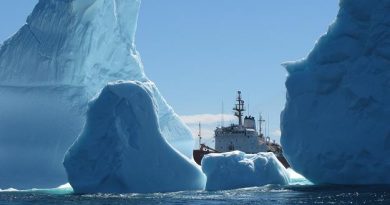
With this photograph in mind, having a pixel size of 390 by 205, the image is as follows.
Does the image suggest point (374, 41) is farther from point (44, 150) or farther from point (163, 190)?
point (44, 150)

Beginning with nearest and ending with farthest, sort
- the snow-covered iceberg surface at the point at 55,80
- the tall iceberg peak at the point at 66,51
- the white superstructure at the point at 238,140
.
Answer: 1. the snow-covered iceberg surface at the point at 55,80
2. the tall iceberg peak at the point at 66,51
3. the white superstructure at the point at 238,140

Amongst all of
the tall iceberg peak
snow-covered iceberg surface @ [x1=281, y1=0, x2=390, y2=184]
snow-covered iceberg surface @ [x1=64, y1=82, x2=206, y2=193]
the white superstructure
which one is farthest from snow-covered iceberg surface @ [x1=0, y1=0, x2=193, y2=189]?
the white superstructure

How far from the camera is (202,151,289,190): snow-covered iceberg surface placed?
25.9 meters

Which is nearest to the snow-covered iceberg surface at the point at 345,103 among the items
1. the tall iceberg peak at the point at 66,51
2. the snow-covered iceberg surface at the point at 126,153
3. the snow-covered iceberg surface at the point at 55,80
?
the snow-covered iceberg surface at the point at 126,153

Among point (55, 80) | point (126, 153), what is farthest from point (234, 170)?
point (55, 80)

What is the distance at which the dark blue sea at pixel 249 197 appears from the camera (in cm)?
2017

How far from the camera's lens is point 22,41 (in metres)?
31.9

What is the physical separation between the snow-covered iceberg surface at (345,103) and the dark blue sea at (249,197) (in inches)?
36.1

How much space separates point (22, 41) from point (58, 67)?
1.88m

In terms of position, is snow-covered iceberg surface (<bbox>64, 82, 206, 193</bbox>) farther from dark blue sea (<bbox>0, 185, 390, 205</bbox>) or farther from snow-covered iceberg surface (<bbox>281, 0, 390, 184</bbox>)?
snow-covered iceberg surface (<bbox>281, 0, 390, 184</bbox>)

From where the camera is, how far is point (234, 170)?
85.2 ft

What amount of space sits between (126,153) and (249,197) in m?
5.00

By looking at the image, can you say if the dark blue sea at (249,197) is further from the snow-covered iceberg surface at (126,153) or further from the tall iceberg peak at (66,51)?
the tall iceberg peak at (66,51)

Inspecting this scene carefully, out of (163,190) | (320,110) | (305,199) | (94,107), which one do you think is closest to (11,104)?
(94,107)
